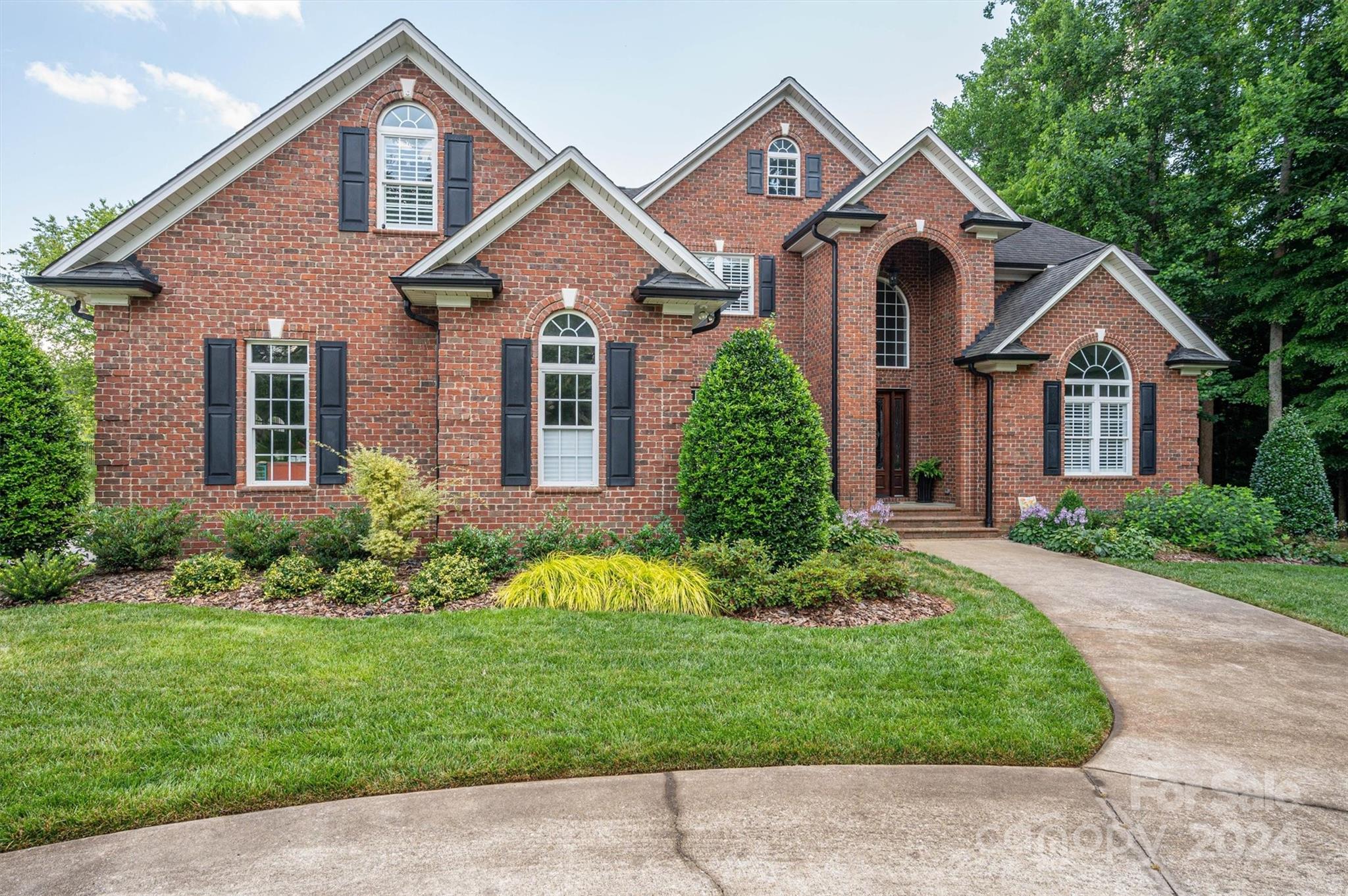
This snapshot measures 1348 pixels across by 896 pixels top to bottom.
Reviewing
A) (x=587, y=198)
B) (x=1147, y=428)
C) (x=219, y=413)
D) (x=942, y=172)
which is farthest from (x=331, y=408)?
(x=1147, y=428)

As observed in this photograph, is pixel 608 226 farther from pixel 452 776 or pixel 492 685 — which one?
pixel 452 776

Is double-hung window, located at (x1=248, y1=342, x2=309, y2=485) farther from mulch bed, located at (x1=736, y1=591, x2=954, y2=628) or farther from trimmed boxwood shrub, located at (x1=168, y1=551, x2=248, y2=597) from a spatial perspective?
mulch bed, located at (x1=736, y1=591, x2=954, y2=628)

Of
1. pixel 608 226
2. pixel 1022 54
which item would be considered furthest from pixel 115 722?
pixel 1022 54

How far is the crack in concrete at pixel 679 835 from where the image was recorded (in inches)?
103

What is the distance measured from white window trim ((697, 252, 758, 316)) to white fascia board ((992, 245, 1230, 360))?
509 cm

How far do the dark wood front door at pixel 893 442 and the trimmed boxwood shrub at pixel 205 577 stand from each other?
12.4 m

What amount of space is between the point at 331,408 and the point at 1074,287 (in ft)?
44.3

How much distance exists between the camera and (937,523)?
1305 cm

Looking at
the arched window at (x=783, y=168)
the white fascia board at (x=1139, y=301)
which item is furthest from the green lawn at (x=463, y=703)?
the arched window at (x=783, y=168)

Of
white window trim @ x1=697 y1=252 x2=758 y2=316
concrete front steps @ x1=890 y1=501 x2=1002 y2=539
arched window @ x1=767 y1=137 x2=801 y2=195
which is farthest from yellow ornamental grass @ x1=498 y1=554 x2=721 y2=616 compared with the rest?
arched window @ x1=767 y1=137 x2=801 y2=195

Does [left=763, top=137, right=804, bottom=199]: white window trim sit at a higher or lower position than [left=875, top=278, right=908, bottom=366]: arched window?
higher

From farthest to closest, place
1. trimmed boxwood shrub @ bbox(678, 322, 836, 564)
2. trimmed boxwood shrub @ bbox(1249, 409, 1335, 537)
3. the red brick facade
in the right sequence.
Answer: trimmed boxwood shrub @ bbox(1249, 409, 1335, 537) → the red brick facade → trimmed boxwood shrub @ bbox(678, 322, 836, 564)

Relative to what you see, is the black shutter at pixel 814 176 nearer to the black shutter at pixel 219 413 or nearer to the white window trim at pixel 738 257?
the white window trim at pixel 738 257

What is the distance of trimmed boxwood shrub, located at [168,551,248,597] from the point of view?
721cm
